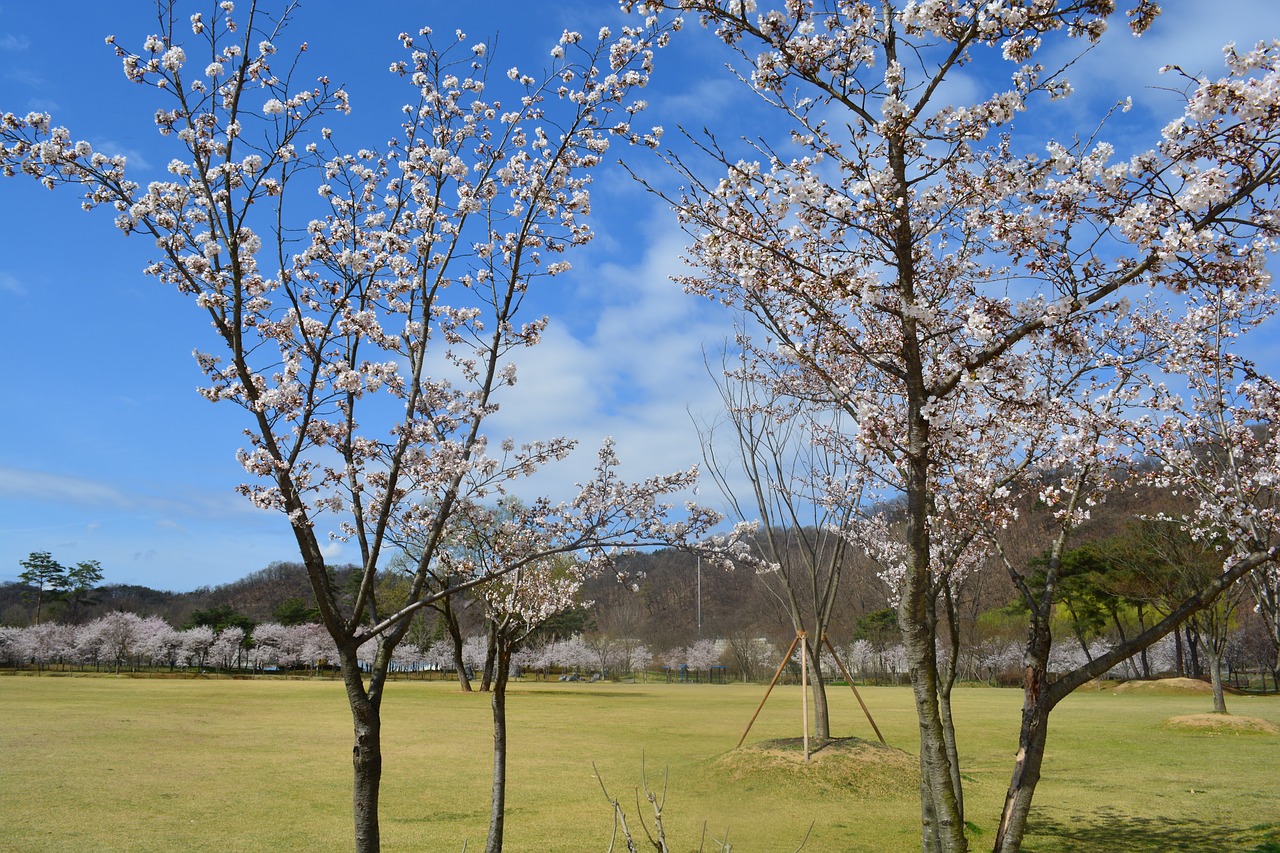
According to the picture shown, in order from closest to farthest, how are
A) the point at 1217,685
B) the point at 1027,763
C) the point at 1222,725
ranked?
the point at 1027,763
the point at 1222,725
the point at 1217,685

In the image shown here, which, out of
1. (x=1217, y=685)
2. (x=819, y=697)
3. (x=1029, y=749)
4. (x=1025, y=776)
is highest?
(x=1029, y=749)

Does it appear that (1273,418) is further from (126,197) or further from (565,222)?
(126,197)

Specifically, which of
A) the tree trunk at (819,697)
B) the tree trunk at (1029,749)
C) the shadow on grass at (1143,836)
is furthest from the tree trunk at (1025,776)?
the tree trunk at (819,697)

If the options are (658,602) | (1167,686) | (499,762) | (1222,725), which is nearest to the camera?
(499,762)

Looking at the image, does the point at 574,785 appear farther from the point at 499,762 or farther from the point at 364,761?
the point at 364,761

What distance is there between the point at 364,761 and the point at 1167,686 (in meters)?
43.1

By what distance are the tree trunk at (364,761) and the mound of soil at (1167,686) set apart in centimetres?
4169

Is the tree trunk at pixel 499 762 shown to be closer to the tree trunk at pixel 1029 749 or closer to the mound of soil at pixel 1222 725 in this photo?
the tree trunk at pixel 1029 749

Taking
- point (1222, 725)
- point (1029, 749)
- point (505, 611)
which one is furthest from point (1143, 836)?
point (1222, 725)

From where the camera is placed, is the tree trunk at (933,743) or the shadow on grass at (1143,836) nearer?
the tree trunk at (933,743)

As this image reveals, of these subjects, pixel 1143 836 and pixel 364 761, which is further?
pixel 1143 836

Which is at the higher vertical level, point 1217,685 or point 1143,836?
point 1217,685

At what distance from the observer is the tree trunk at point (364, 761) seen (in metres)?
4.91

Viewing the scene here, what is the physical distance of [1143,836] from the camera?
938cm
